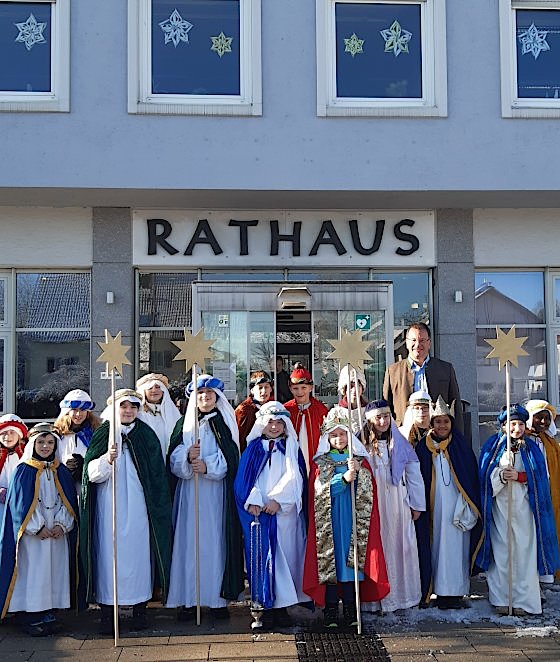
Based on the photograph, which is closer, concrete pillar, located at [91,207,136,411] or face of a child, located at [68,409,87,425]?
face of a child, located at [68,409,87,425]

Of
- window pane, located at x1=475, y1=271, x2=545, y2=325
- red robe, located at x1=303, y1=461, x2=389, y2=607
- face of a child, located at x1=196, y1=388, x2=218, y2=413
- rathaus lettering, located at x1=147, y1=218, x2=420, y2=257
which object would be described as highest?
rathaus lettering, located at x1=147, y1=218, x2=420, y2=257

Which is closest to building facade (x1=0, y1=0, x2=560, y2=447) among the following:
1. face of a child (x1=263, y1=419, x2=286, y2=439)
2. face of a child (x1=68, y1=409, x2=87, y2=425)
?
face of a child (x1=68, y1=409, x2=87, y2=425)

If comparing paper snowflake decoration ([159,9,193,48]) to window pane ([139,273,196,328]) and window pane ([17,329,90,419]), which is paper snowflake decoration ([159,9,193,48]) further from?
window pane ([17,329,90,419])

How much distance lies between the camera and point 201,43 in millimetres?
9891

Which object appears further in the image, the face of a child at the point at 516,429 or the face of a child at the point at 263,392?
the face of a child at the point at 263,392

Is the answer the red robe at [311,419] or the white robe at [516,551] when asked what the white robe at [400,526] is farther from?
the red robe at [311,419]

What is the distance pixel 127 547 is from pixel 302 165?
17.9 feet

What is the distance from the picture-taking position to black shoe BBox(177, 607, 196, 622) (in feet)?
19.9

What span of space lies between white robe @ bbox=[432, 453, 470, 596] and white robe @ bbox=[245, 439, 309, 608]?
110cm

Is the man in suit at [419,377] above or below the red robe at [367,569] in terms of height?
above

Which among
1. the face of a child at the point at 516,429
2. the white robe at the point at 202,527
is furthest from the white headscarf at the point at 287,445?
the face of a child at the point at 516,429

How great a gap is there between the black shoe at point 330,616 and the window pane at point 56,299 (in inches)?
239

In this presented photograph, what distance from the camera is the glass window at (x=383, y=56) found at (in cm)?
977

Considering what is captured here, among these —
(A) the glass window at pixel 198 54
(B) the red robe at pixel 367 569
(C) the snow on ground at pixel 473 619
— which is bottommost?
(C) the snow on ground at pixel 473 619
